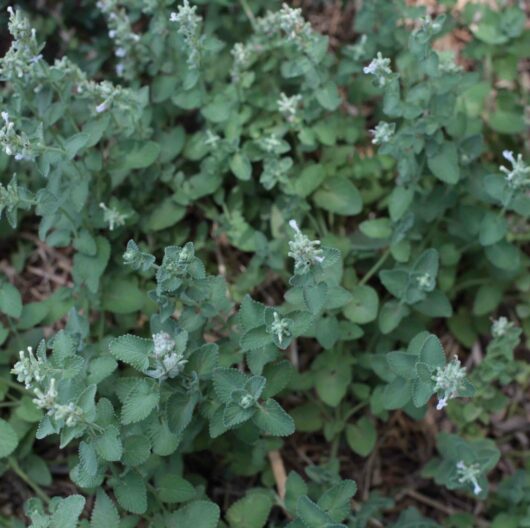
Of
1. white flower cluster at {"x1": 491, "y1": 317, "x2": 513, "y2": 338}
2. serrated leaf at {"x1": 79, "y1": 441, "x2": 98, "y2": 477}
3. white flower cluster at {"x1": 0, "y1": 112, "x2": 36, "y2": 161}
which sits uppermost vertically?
white flower cluster at {"x1": 0, "y1": 112, "x2": 36, "y2": 161}

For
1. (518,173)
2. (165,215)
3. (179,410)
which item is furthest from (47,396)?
(518,173)

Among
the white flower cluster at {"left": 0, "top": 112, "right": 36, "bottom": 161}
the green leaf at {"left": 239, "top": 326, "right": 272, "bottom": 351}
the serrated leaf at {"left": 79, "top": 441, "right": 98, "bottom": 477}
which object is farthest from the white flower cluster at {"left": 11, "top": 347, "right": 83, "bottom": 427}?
the white flower cluster at {"left": 0, "top": 112, "right": 36, "bottom": 161}

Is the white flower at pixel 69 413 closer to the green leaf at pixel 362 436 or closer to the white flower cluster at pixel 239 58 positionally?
the green leaf at pixel 362 436

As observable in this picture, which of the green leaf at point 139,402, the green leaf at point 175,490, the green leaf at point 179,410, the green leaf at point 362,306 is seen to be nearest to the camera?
the green leaf at point 139,402

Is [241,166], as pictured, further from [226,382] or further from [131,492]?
[131,492]

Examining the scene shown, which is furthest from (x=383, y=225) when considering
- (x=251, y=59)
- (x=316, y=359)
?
(x=251, y=59)

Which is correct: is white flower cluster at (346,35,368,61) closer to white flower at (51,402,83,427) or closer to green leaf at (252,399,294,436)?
green leaf at (252,399,294,436)

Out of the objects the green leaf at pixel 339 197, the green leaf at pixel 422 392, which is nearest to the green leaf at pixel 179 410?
the green leaf at pixel 422 392
